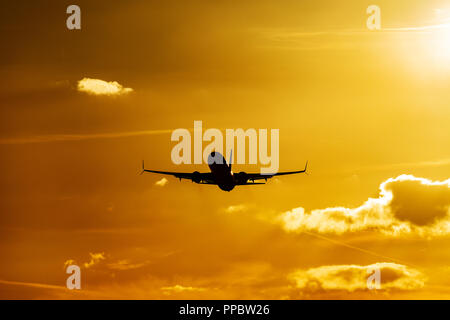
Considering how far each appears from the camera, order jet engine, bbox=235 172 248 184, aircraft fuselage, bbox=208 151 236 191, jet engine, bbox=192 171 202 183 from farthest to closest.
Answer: jet engine, bbox=235 172 248 184 → jet engine, bbox=192 171 202 183 → aircraft fuselage, bbox=208 151 236 191

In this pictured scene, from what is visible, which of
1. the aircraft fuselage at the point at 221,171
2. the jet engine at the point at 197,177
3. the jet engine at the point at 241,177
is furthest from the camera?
the jet engine at the point at 241,177

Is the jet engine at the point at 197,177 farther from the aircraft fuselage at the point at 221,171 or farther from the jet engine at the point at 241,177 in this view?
the jet engine at the point at 241,177

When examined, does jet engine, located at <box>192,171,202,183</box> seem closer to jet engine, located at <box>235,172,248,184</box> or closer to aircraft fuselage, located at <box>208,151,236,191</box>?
aircraft fuselage, located at <box>208,151,236,191</box>

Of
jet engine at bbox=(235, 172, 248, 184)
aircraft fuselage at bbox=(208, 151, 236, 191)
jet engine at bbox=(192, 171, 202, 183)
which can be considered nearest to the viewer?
aircraft fuselage at bbox=(208, 151, 236, 191)

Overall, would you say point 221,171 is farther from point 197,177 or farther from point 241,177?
point 241,177

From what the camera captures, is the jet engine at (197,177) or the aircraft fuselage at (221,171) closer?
the aircraft fuselage at (221,171)

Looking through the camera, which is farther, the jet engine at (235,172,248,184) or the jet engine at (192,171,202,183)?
the jet engine at (235,172,248,184)

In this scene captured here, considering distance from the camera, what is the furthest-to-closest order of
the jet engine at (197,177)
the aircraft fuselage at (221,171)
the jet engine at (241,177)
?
1. the jet engine at (241,177)
2. the jet engine at (197,177)
3. the aircraft fuselage at (221,171)

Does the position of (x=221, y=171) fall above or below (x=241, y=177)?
below

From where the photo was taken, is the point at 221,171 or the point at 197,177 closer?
the point at 221,171

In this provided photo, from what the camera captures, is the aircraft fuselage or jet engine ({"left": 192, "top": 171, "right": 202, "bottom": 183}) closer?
the aircraft fuselage

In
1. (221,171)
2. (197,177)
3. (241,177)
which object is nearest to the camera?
(221,171)
